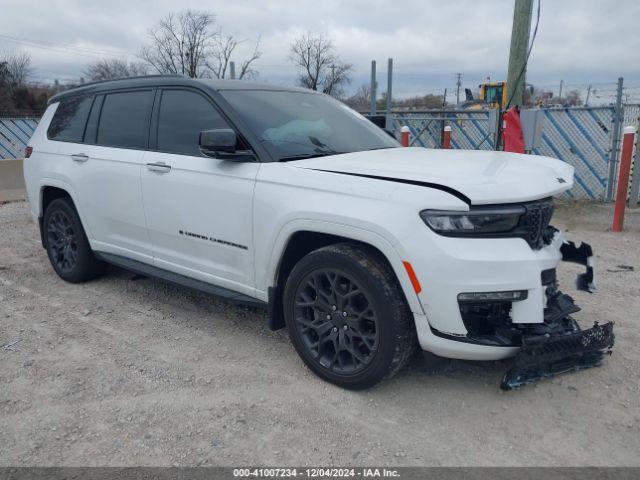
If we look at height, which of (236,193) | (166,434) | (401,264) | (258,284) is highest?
(236,193)

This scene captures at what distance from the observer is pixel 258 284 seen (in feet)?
12.1

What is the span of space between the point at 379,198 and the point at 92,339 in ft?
8.16

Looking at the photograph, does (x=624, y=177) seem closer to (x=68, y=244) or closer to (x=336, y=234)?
(x=336, y=234)

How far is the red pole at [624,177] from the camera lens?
25.0ft

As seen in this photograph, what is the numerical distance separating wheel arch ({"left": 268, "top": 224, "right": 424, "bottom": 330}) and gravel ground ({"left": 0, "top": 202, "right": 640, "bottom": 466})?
1.38 ft

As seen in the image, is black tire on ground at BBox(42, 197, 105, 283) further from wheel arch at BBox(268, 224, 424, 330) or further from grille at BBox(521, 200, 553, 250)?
grille at BBox(521, 200, 553, 250)

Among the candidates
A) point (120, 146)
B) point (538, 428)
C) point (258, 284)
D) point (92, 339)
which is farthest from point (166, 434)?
point (120, 146)

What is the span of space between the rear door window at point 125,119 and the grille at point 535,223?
2.92 metres

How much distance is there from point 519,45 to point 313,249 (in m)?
6.89

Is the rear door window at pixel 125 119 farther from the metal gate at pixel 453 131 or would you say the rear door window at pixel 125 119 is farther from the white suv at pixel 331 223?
the metal gate at pixel 453 131

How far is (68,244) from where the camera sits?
538cm

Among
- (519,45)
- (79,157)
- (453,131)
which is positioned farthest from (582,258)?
(453,131)

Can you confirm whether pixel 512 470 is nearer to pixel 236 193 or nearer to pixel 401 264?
pixel 401 264

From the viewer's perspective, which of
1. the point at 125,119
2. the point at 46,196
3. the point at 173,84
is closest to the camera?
the point at 173,84
